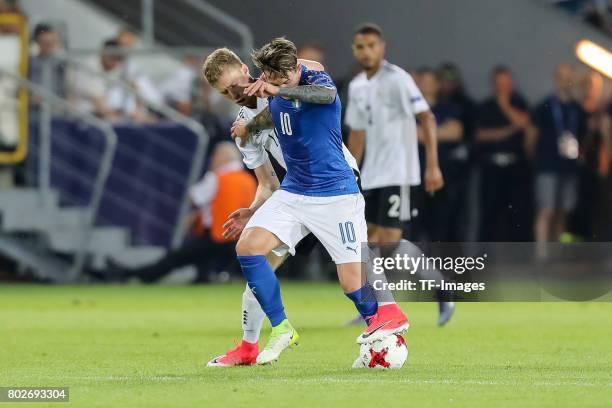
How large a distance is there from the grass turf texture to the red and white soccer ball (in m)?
0.15

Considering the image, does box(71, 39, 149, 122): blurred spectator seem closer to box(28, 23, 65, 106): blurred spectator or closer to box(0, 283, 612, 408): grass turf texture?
box(28, 23, 65, 106): blurred spectator

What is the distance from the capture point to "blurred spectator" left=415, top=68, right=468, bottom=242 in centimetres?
1925

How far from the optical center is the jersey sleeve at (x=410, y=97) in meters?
12.8

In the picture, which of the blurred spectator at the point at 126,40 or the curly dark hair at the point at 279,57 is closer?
the curly dark hair at the point at 279,57

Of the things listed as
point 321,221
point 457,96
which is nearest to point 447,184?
point 457,96

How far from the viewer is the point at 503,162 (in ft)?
65.7

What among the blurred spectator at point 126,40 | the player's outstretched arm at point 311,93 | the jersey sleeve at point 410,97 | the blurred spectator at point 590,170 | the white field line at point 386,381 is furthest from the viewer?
the blurred spectator at point 126,40

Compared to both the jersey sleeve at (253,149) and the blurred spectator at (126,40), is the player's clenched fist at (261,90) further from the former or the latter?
the blurred spectator at (126,40)

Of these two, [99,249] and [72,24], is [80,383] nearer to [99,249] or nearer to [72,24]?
[99,249]

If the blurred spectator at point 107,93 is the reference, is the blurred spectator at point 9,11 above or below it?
above

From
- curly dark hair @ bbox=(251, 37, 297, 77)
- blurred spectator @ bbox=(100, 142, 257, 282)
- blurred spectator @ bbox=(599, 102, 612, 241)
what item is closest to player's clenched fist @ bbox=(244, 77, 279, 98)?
curly dark hair @ bbox=(251, 37, 297, 77)

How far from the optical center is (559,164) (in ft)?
64.7

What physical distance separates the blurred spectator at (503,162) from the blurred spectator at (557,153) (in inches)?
9.4

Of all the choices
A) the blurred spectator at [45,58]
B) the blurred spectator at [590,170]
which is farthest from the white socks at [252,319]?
the blurred spectator at [590,170]
